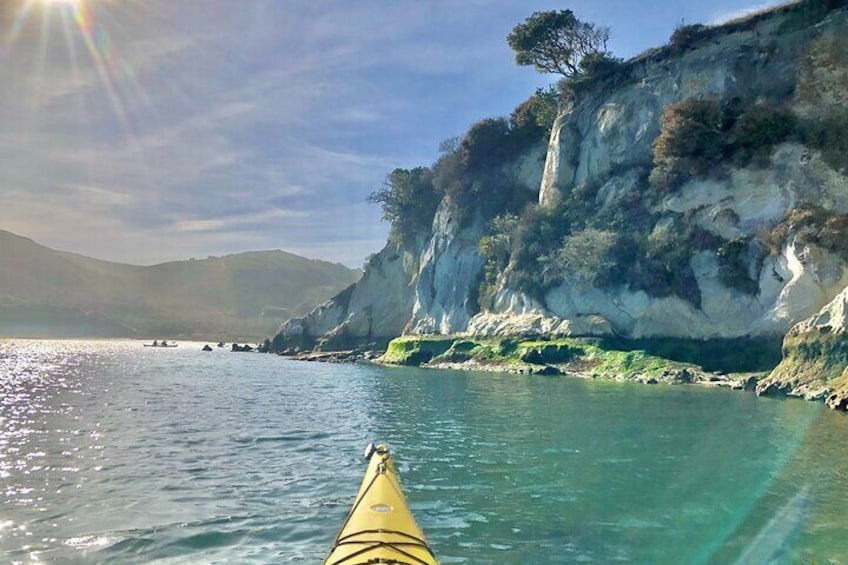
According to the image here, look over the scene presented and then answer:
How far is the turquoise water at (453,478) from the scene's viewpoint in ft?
36.4

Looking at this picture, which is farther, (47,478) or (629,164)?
(629,164)

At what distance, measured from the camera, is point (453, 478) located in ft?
53.3

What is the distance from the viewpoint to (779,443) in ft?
66.5

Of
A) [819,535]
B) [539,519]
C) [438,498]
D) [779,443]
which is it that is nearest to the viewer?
[819,535]

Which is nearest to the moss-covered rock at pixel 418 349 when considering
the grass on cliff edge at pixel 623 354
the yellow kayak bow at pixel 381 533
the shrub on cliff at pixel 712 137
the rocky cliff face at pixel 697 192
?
the grass on cliff edge at pixel 623 354

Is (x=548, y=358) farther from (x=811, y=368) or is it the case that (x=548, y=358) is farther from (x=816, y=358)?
(x=816, y=358)

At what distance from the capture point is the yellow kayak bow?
6.16 meters

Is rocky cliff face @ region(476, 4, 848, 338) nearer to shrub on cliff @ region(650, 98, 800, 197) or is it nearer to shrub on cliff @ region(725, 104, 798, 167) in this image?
shrub on cliff @ region(725, 104, 798, 167)

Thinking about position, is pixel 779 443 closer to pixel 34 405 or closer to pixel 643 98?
pixel 34 405

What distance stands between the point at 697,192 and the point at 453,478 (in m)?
44.6

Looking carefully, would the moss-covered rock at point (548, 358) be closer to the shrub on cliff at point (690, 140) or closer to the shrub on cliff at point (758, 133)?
the shrub on cliff at point (690, 140)

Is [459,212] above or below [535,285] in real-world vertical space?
above

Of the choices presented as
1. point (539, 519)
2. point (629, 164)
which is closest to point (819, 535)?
point (539, 519)

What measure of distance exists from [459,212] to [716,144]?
3620cm
